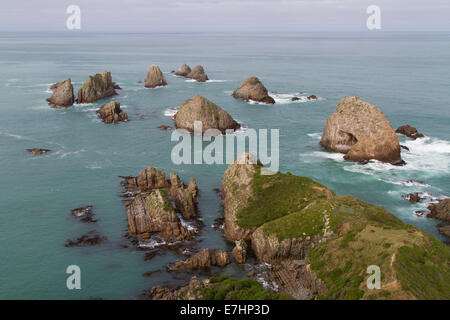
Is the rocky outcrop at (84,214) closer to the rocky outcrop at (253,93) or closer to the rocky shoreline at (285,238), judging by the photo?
the rocky shoreline at (285,238)

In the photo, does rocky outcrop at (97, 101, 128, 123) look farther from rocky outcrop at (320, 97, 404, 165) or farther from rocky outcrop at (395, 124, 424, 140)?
rocky outcrop at (395, 124, 424, 140)

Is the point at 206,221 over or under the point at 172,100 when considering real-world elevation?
under

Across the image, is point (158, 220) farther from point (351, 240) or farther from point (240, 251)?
point (351, 240)

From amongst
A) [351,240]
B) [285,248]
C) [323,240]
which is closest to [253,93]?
[285,248]
